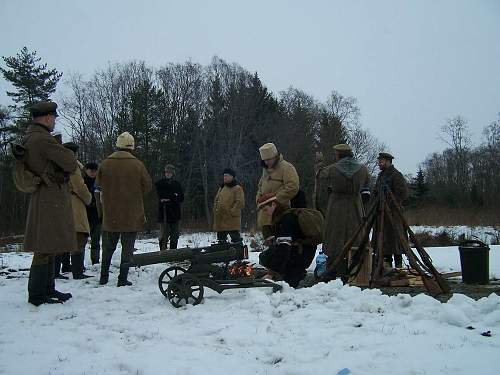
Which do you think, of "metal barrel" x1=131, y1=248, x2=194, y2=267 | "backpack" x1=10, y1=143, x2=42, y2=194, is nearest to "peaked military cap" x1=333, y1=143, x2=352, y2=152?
"metal barrel" x1=131, y1=248, x2=194, y2=267

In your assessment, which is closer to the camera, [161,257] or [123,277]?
[161,257]

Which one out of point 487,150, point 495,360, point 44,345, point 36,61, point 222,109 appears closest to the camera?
point 495,360

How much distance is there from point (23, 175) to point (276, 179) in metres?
3.00

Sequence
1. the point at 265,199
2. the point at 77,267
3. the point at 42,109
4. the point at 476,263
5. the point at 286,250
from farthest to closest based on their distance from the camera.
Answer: the point at 77,267 < the point at 265,199 < the point at 476,263 < the point at 286,250 < the point at 42,109

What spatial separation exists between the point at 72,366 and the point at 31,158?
8.30 ft

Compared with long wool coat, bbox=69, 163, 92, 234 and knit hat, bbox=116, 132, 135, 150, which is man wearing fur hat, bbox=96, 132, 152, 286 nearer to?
knit hat, bbox=116, 132, 135, 150

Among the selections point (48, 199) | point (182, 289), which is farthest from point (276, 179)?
point (48, 199)

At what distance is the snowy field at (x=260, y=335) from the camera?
2982mm

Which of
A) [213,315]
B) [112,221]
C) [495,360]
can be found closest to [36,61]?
[112,221]

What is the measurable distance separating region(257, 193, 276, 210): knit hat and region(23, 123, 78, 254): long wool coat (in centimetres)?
232

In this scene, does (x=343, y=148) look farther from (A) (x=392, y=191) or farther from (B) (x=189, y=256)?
(B) (x=189, y=256)

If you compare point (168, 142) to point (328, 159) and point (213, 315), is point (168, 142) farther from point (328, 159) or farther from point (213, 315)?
point (213, 315)

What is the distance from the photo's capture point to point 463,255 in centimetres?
593

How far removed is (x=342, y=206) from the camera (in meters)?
6.29
